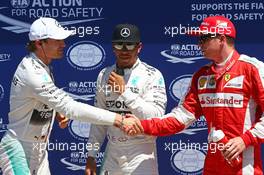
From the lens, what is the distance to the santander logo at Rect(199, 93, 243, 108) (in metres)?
3.07

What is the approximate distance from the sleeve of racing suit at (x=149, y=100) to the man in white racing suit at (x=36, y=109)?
0.28 feet

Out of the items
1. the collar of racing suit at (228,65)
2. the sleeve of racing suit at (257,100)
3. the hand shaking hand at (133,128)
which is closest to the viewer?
the sleeve of racing suit at (257,100)

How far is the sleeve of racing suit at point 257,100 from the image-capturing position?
3018 millimetres

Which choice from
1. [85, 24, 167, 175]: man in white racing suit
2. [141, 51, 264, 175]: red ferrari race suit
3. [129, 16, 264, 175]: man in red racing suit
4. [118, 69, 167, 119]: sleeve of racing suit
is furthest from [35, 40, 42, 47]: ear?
[141, 51, 264, 175]: red ferrari race suit

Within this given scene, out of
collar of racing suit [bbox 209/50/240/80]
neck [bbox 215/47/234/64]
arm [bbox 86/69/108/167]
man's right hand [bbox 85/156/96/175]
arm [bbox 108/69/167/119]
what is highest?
neck [bbox 215/47/234/64]

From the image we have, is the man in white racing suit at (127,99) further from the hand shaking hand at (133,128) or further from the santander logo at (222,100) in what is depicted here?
the santander logo at (222,100)

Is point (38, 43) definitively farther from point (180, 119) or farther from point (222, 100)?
point (222, 100)

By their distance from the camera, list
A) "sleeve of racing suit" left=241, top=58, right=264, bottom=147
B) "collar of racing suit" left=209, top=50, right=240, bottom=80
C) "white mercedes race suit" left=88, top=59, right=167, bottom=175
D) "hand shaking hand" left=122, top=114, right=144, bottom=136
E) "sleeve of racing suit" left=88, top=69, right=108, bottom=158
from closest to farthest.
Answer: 1. "sleeve of racing suit" left=241, top=58, right=264, bottom=147
2. "collar of racing suit" left=209, top=50, right=240, bottom=80
3. "hand shaking hand" left=122, top=114, right=144, bottom=136
4. "white mercedes race suit" left=88, top=59, right=167, bottom=175
5. "sleeve of racing suit" left=88, top=69, right=108, bottom=158

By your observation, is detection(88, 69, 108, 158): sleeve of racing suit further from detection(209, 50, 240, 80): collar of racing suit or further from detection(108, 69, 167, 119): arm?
detection(209, 50, 240, 80): collar of racing suit

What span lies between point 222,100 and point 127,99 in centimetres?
53

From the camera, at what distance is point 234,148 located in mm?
3018

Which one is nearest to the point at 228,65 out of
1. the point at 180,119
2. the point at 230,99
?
the point at 230,99

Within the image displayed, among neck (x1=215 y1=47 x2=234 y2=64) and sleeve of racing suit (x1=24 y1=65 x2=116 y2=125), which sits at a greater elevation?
neck (x1=215 y1=47 x2=234 y2=64)

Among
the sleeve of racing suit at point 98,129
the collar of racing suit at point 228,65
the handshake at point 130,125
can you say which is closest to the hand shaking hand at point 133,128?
the handshake at point 130,125
